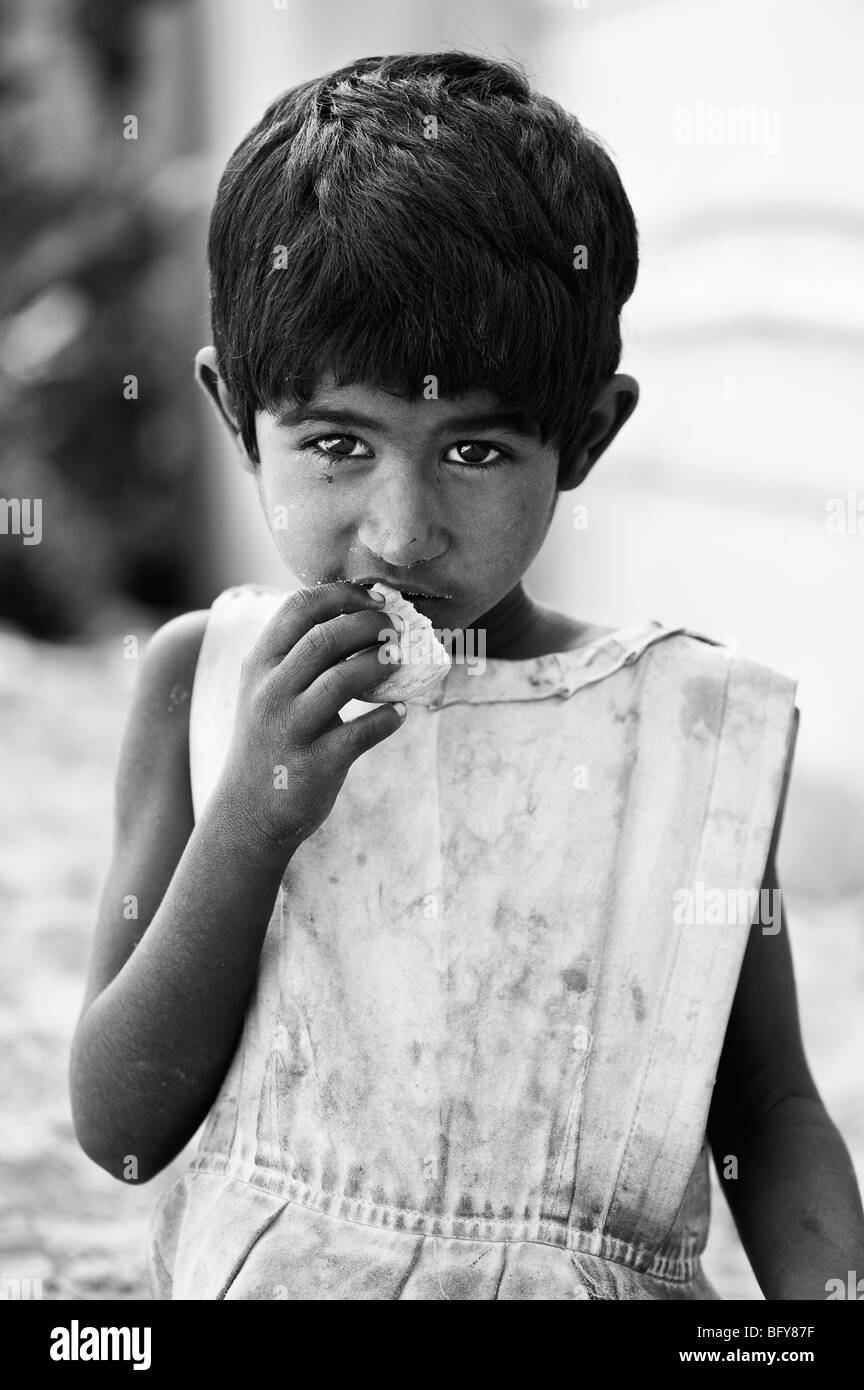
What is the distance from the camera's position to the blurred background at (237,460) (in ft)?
10.2

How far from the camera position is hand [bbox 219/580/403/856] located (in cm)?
139

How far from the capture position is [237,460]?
5277 mm

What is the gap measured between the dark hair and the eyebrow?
0.01 metres

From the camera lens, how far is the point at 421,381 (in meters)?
1.36

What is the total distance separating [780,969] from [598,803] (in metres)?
0.28

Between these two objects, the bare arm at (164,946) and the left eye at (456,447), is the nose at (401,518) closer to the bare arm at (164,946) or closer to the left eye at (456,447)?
the left eye at (456,447)

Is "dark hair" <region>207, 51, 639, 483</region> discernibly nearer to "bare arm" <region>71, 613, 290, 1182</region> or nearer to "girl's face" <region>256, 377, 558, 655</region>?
"girl's face" <region>256, 377, 558, 655</region>

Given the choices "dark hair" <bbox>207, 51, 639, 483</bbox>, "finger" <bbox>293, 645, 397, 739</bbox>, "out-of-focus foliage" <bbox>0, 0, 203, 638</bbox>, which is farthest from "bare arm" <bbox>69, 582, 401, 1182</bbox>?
"out-of-focus foliage" <bbox>0, 0, 203, 638</bbox>

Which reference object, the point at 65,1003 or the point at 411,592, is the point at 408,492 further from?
the point at 65,1003

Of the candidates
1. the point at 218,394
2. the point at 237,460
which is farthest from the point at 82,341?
the point at 218,394

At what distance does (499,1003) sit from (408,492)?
0.53m

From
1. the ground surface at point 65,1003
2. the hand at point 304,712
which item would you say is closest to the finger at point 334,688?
the hand at point 304,712
